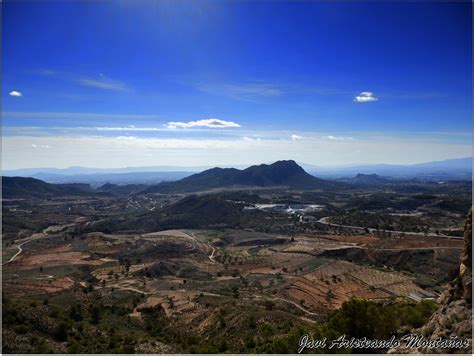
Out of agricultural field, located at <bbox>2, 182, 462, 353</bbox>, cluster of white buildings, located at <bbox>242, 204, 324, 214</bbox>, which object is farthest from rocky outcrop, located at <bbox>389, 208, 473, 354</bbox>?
cluster of white buildings, located at <bbox>242, 204, 324, 214</bbox>

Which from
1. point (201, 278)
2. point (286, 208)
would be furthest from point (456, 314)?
point (286, 208)

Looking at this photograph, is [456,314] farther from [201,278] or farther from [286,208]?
[286,208]

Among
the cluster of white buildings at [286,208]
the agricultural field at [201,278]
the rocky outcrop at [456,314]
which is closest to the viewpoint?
the rocky outcrop at [456,314]

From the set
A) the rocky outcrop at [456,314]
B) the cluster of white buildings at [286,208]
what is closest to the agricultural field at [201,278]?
the rocky outcrop at [456,314]

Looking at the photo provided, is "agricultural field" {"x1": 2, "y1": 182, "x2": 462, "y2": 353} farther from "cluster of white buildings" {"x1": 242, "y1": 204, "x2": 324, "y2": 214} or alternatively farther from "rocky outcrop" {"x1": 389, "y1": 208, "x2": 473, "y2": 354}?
"cluster of white buildings" {"x1": 242, "y1": 204, "x2": 324, "y2": 214}

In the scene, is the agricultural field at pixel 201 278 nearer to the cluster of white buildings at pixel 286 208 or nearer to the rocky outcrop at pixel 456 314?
the rocky outcrop at pixel 456 314

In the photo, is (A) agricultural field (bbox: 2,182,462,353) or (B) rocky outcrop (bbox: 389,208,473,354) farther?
(A) agricultural field (bbox: 2,182,462,353)

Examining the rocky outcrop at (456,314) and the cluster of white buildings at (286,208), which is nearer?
the rocky outcrop at (456,314)

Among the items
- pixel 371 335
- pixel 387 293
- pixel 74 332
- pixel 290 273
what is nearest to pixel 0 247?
pixel 290 273
